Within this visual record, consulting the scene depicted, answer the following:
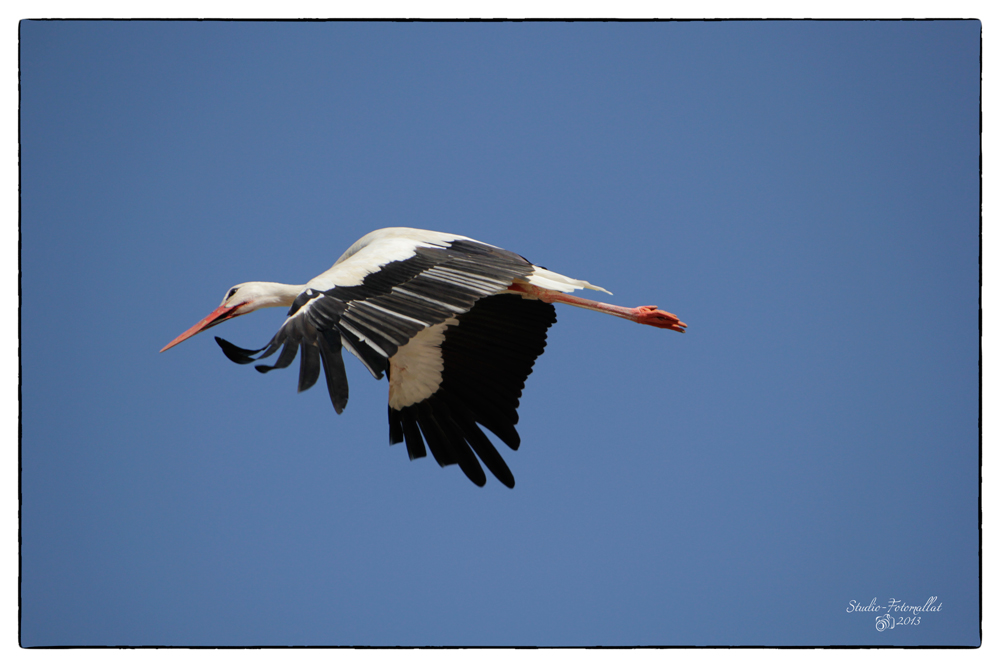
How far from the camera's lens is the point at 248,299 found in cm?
280

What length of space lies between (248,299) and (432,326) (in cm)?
56

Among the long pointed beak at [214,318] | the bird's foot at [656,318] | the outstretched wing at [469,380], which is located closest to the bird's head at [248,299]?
the long pointed beak at [214,318]

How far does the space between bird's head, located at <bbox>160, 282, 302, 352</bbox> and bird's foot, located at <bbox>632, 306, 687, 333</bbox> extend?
108 centimetres

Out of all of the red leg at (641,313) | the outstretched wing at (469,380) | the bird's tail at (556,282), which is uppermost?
the bird's tail at (556,282)

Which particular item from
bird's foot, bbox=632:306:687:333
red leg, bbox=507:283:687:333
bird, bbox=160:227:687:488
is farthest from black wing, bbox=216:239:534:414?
bird's foot, bbox=632:306:687:333

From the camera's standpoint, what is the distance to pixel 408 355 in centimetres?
311

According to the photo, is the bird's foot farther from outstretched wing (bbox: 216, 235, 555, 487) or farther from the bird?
outstretched wing (bbox: 216, 235, 555, 487)

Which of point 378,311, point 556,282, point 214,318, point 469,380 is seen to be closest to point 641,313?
point 556,282

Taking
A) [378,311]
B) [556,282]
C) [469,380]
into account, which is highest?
[556,282]

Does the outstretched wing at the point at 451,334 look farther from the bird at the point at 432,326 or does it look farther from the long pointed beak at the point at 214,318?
the long pointed beak at the point at 214,318

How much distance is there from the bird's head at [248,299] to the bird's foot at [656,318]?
3.54 ft

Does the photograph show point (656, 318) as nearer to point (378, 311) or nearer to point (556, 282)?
point (556, 282)

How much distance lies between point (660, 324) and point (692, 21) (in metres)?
0.96

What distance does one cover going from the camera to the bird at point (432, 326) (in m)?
2.01
